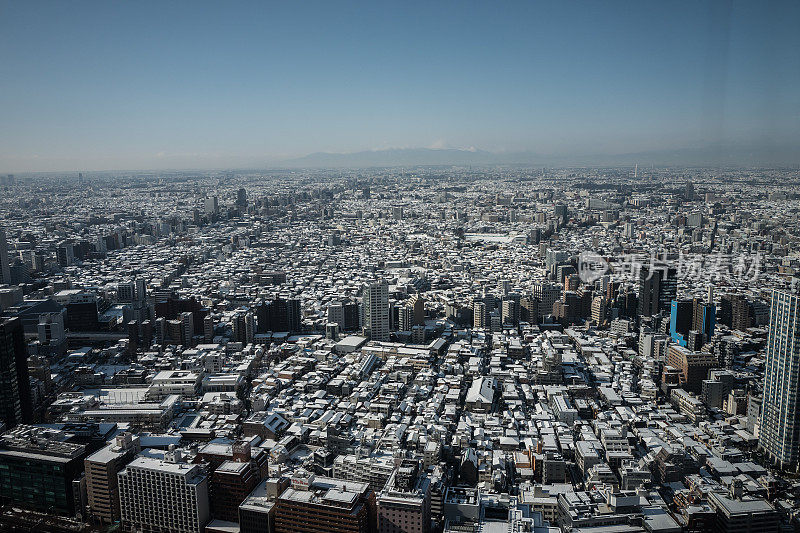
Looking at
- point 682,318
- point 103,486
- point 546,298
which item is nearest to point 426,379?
point 546,298

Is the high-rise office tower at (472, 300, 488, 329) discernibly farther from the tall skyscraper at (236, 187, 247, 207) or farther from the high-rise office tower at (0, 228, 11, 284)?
the tall skyscraper at (236, 187, 247, 207)

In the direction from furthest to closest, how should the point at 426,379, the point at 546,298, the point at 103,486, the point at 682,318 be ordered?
the point at 546,298 → the point at 682,318 → the point at 426,379 → the point at 103,486

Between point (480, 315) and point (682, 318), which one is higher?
point (682, 318)

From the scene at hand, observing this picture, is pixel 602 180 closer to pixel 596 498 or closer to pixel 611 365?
pixel 611 365

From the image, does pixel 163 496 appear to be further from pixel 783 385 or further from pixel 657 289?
pixel 657 289

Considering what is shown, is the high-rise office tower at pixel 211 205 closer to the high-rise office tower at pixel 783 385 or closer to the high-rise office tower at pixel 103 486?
the high-rise office tower at pixel 103 486
